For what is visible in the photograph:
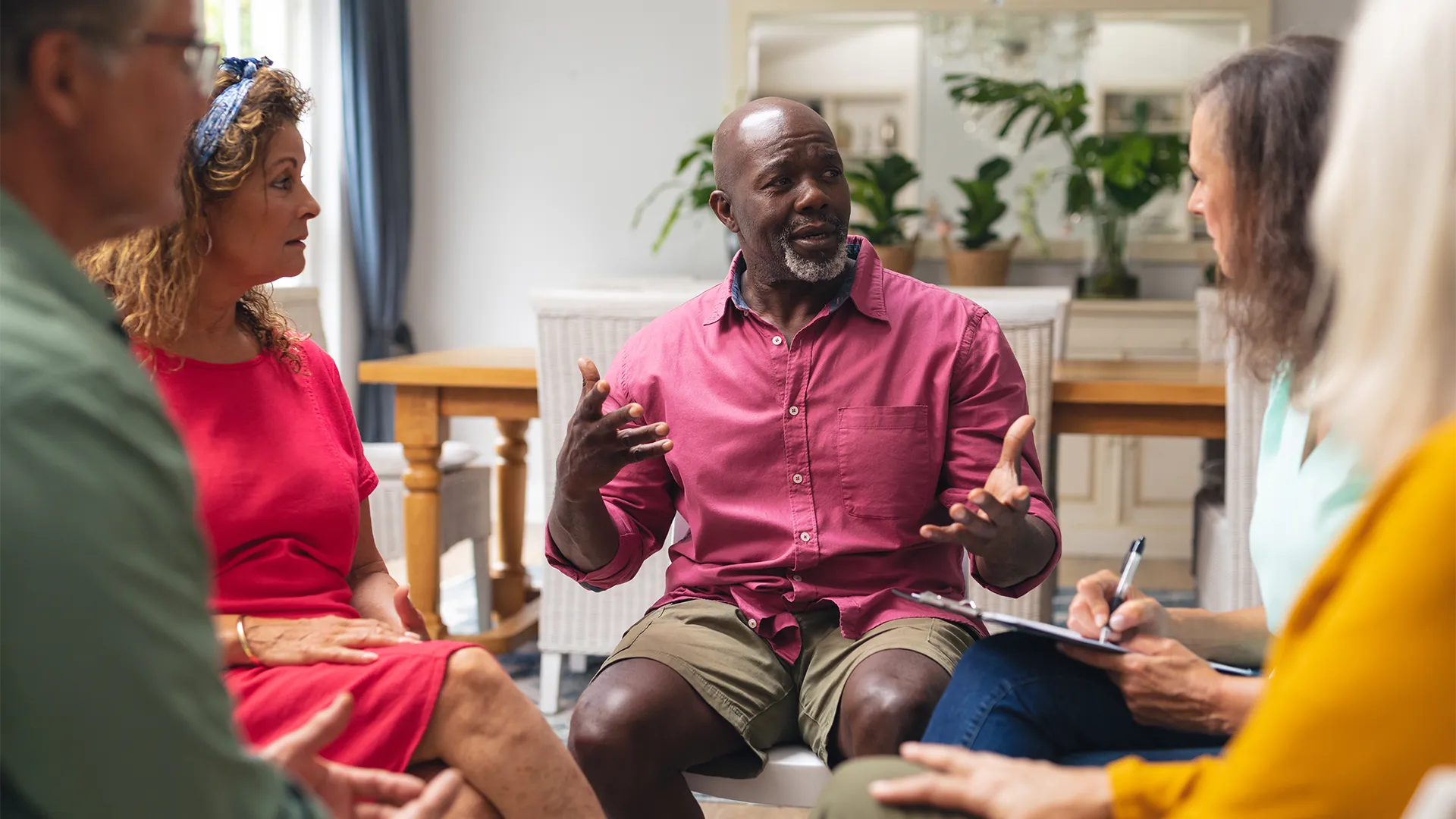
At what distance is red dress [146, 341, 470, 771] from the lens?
121 cm

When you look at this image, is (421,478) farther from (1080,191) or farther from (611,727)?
(1080,191)

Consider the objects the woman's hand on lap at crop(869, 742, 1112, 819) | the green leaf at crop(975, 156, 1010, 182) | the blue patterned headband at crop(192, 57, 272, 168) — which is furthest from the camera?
the green leaf at crop(975, 156, 1010, 182)

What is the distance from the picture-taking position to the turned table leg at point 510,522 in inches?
134

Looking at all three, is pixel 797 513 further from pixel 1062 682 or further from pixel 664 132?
pixel 664 132

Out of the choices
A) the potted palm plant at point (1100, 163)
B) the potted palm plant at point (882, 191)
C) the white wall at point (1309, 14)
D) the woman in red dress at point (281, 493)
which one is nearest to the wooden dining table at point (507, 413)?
the potted palm plant at point (882, 191)

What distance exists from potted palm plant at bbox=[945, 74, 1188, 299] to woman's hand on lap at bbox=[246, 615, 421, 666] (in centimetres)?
304

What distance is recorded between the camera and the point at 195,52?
803 mm

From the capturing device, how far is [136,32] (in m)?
0.72

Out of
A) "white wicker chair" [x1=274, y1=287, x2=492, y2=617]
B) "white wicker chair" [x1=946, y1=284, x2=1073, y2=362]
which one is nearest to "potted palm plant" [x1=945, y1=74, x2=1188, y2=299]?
"white wicker chair" [x1=946, y1=284, x2=1073, y2=362]

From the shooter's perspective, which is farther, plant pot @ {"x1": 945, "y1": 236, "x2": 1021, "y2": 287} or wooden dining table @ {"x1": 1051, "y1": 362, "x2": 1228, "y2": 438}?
plant pot @ {"x1": 945, "y1": 236, "x2": 1021, "y2": 287}

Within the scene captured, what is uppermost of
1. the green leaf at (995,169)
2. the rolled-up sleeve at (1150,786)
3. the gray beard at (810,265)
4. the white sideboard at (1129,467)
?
the green leaf at (995,169)

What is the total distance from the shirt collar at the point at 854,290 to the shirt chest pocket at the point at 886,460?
149mm

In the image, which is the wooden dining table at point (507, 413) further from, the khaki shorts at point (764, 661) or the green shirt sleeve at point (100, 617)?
the green shirt sleeve at point (100, 617)

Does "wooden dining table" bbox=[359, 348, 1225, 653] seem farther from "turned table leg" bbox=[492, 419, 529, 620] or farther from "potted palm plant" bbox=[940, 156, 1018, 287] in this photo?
"potted palm plant" bbox=[940, 156, 1018, 287]
